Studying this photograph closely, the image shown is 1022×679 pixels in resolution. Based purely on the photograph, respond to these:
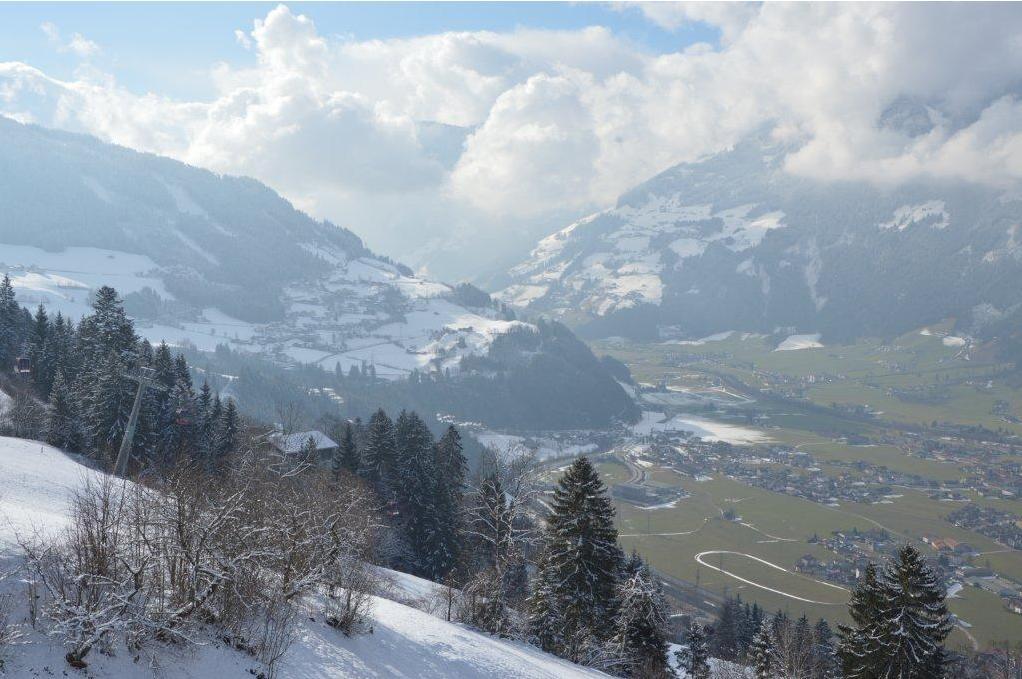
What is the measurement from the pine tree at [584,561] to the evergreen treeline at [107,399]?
24.5m

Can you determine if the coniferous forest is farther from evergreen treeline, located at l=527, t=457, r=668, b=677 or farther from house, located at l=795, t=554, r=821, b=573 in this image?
house, located at l=795, t=554, r=821, b=573

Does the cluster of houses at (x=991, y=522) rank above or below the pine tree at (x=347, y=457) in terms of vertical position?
above

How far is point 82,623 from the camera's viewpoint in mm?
14008

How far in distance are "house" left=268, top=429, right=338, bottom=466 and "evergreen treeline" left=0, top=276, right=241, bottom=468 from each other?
18.5ft

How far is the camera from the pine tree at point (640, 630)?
3538 centimetres

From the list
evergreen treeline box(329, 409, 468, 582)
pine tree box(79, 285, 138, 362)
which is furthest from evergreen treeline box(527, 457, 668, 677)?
pine tree box(79, 285, 138, 362)

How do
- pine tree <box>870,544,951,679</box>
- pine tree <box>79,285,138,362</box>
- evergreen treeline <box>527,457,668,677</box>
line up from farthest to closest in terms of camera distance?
pine tree <box>79,285,138,362</box>, evergreen treeline <box>527,457,668,677</box>, pine tree <box>870,544,951,679</box>

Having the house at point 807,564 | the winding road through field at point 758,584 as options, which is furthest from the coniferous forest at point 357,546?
the house at point 807,564

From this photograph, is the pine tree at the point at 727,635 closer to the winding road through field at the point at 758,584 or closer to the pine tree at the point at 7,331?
the winding road through field at the point at 758,584

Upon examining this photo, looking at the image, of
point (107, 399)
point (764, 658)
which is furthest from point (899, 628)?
point (107, 399)

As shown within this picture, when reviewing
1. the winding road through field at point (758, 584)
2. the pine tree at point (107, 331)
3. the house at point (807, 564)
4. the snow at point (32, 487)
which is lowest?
the winding road through field at point (758, 584)

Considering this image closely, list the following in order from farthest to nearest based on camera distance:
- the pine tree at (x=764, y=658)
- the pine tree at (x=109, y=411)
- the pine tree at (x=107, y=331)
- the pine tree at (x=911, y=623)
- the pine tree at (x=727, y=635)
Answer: the pine tree at (x=727, y=635) → the pine tree at (x=107, y=331) → the pine tree at (x=109, y=411) → the pine tree at (x=764, y=658) → the pine tree at (x=911, y=623)

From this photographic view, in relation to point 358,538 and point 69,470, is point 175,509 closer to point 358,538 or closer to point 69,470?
point 358,538

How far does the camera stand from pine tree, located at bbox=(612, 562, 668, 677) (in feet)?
116
